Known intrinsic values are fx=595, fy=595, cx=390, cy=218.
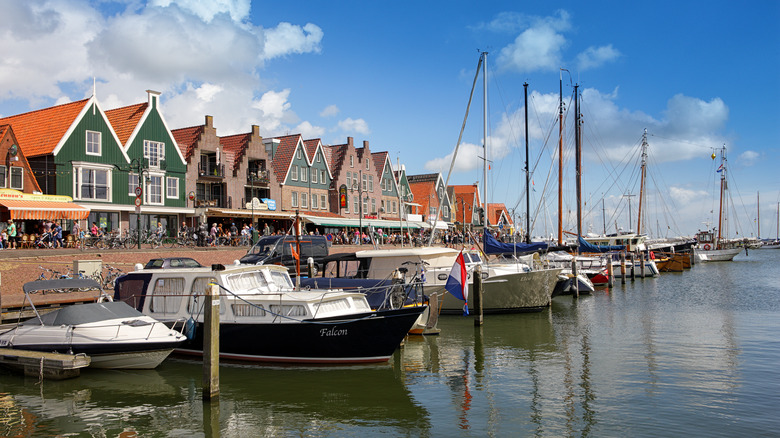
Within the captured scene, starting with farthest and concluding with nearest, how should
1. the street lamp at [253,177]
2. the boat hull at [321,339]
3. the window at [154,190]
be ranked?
the street lamp at [253,177] < the window at [154,190] < the boat hull at [321,339]

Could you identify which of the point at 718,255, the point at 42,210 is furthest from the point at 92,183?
the point at 718,255

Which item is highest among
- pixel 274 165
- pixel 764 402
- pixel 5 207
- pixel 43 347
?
pixel 274 165

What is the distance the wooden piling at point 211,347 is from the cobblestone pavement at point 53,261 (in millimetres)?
11406

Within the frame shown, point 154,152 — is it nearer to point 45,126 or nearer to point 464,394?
point 45,126

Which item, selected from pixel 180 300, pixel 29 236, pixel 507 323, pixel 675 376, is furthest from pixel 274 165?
pixel 675 376

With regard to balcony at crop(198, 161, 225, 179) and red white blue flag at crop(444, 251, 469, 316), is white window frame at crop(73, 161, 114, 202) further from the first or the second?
red white blue flag at crop(444, 251, 469, 316)

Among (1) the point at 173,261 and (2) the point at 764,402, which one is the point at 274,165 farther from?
(2) the point at 764,402

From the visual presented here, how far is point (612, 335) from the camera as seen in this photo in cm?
2361

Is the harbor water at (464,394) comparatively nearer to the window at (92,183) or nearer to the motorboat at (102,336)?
the motorboat at (102,336)

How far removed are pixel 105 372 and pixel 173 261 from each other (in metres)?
12.5

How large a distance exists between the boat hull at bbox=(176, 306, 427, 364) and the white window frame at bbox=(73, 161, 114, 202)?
86.6 ft

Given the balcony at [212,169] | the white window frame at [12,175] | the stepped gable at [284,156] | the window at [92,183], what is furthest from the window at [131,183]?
the stepped gable at [284,156]

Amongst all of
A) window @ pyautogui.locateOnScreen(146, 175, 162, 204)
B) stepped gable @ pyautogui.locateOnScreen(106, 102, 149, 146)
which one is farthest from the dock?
stepped gable @ pyautogui.locateOnScreen(106, 102, 149, 146)

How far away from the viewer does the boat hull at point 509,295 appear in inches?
1137
